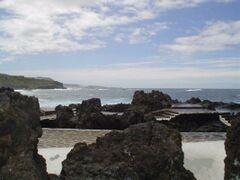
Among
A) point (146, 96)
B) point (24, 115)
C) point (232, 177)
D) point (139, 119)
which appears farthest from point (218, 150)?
point (146, 96)

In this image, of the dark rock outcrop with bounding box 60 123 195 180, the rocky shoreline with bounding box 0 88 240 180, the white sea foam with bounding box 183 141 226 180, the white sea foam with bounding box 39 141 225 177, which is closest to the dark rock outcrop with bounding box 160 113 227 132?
the white sea foam with bounding box 39 141 225 177

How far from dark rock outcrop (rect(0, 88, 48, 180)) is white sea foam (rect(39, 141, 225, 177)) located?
6.33 ft

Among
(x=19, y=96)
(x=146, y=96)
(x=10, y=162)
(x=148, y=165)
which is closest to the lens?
(x=10, y=162)

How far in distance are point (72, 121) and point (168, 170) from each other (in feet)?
43.2

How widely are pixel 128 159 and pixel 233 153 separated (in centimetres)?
145

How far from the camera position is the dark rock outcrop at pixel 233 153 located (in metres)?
6.02

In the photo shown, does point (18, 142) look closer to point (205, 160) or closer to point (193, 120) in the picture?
point (205, 160)

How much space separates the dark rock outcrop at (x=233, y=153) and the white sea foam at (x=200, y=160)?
4.94 feet

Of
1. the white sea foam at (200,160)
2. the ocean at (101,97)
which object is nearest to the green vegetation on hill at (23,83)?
the ocean at (101,97)

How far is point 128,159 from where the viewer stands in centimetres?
568

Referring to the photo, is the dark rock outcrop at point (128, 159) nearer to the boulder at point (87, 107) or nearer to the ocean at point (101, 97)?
the boulder at point (87, 107)

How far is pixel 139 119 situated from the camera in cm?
1827

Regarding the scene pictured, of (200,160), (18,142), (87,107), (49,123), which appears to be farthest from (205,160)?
(87,107)

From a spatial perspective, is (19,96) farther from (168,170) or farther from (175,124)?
(175,124)
